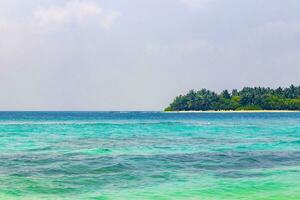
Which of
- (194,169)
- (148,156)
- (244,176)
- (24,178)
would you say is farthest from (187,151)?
(24,178)

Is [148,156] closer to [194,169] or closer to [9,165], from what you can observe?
[194,169]

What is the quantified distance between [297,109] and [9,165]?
597 feet

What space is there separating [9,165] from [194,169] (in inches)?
269

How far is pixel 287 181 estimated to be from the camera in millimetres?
15812

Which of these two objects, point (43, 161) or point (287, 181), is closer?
point (287, 181)

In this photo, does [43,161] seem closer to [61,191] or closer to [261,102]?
[61,191]

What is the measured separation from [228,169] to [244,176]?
1753 mm

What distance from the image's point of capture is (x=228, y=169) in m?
18.5

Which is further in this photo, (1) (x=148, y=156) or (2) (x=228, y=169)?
(1) (x=148, y=156)

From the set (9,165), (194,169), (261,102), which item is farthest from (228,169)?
(261,102)

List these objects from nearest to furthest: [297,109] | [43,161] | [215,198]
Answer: [215,198] → [43,161] → [297,109]

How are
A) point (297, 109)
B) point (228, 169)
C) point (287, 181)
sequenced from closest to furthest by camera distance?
point (287, 181), point (228, 169), point (297, 109)

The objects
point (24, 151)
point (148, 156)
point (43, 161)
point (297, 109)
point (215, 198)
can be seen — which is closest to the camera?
point (215, 198)

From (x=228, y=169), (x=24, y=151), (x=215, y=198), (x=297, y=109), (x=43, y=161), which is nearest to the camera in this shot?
(x=215, y=198)
